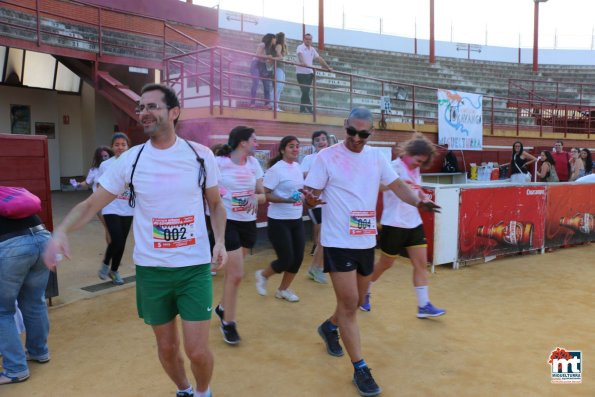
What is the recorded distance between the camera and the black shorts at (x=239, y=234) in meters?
4.45

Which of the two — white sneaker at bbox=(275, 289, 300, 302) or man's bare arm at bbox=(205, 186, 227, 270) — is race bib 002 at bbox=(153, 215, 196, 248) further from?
white sneaker at bbox=(275, 289, 300, 302)

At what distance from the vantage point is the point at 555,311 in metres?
5.39

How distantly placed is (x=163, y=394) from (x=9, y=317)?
1.31 meters

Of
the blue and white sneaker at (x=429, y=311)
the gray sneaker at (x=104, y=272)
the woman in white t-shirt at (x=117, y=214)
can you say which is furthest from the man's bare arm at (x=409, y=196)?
the gray sneaker at (x=104, y=272)

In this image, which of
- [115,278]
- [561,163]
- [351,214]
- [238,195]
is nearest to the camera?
[351,214]

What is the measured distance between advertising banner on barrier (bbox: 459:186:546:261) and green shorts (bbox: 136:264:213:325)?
5.41 m

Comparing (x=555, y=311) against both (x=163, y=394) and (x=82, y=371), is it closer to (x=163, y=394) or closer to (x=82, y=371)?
(x=163, y=394)

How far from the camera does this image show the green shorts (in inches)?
110

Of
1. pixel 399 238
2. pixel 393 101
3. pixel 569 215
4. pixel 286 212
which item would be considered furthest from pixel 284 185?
pixel 393 101

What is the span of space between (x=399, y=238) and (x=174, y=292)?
279 cm

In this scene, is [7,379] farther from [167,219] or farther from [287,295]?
[287,295]

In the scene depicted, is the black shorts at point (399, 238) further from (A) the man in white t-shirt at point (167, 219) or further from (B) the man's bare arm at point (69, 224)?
(B) the man's bare arm at point (69, 224)

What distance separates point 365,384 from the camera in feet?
11.2

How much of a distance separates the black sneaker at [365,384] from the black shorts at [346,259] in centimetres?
71
